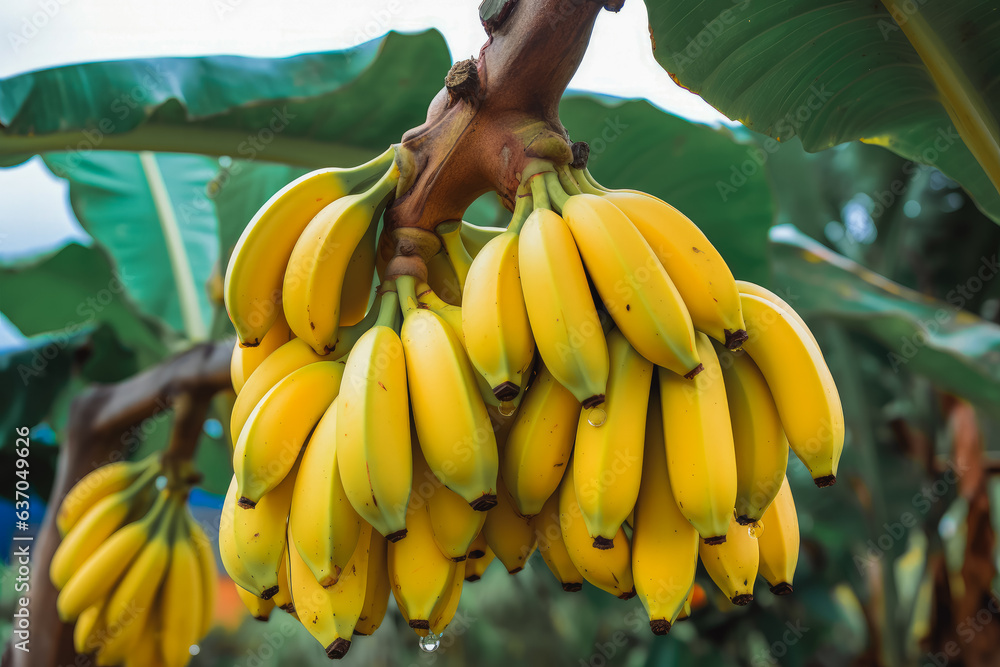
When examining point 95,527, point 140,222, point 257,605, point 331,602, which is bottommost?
point 95,527

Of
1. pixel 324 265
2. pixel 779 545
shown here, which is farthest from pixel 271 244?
pixel 779 545

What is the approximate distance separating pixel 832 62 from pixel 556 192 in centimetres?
42

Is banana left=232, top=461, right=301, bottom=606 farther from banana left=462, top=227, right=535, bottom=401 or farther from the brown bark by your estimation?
the brown bark

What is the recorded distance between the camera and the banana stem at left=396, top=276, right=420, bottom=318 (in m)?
0.59

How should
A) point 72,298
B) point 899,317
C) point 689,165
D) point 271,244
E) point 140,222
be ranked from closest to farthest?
point 271,244, point 689,165, point 899,317, point 140,222, point 72,298

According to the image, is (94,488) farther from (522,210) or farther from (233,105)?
(522,210)

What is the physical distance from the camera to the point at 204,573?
1.21 m

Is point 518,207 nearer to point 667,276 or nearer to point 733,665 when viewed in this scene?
point 667,276

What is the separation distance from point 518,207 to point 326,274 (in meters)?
0.18

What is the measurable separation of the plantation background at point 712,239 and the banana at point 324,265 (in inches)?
14.1

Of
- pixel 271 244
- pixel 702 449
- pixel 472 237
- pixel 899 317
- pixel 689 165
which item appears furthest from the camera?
pixel 899 317

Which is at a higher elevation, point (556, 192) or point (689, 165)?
point (556, 192)

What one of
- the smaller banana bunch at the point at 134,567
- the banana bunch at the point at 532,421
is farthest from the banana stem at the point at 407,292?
the smaller banana bunch at the point at 134,567

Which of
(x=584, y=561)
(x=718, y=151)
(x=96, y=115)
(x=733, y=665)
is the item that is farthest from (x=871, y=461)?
(x=96, y=115)
